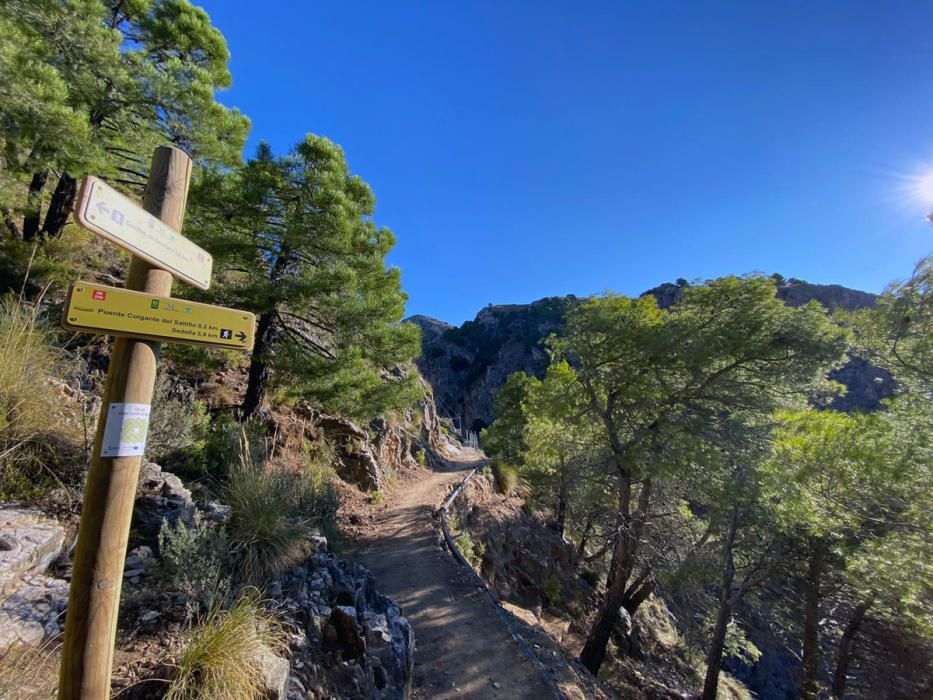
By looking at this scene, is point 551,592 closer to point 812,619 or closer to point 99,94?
point 812,619

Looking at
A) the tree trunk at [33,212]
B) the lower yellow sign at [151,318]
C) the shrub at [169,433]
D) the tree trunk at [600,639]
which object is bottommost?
the tree trunk at [600,639]

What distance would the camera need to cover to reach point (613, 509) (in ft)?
27.9

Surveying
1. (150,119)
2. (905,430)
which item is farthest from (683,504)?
(150,119)

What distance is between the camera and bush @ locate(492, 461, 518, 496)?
15977 millimetres

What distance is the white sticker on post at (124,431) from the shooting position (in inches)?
64.6

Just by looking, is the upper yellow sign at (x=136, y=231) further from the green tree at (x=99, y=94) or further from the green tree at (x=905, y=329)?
the green tree at (x=905, y=329)

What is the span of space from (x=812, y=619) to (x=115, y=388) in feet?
46.7

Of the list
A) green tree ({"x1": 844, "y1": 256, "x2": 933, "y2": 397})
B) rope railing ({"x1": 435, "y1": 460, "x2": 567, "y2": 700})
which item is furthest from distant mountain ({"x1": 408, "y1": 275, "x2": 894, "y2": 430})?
green tree ({"x1": 844, "y1": 256, "x2": 933, "y2": 397})

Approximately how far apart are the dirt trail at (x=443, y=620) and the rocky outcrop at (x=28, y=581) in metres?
3.30

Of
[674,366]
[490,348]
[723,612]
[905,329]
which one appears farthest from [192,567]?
[490,348]

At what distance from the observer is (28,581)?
2260 mm

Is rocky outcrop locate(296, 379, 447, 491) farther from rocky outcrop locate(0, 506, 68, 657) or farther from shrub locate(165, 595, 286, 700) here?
shrub locate(165, 595, 286, 700)

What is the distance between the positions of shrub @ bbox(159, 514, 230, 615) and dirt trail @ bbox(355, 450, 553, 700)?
8.35 ft

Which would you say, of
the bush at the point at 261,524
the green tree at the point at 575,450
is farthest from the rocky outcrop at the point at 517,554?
the bush at the point at 261,524
